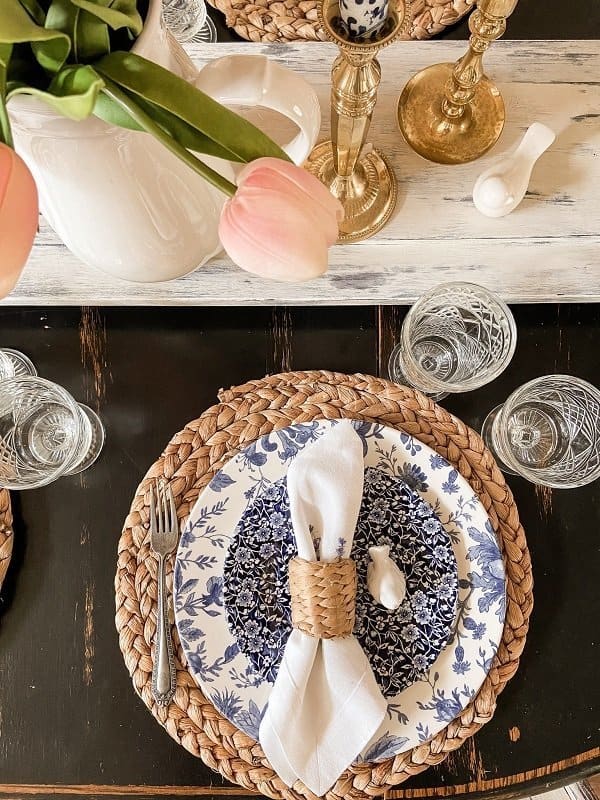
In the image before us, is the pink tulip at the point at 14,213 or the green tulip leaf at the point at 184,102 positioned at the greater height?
the green tulip leaf at the point at 184,102

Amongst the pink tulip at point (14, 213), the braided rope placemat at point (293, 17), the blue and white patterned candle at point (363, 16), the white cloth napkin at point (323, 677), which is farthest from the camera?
the braided rope placemat at point (293, 17)

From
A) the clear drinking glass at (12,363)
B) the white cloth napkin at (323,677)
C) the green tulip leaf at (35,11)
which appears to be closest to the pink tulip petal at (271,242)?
the green tulip leaf at (35,11)

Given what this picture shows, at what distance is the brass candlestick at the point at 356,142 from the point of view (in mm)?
349

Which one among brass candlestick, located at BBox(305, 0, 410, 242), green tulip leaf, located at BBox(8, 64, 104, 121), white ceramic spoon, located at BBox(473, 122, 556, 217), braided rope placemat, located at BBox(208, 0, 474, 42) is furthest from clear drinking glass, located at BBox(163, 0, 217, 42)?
green tulip leaf, located at BBox(8, 64, 104, 121)

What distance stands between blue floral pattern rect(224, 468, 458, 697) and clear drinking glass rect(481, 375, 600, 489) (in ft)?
0.31

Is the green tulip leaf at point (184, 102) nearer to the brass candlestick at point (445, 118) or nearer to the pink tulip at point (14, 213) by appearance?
the pink tulip at point (14, 213)

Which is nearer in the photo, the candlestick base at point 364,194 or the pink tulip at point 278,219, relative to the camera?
the pink tulip at point 278,219

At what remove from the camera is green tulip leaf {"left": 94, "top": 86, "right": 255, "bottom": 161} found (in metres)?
0.28

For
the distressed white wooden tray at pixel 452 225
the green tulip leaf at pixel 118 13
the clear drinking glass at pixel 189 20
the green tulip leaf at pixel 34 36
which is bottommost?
the distressed white wooden tray at pixel 452 225

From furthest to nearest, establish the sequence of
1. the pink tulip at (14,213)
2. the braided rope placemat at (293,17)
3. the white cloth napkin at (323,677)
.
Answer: the braided rope placemat at (293,17) → the white cloth napkin at (323,677) → the pink tulip at (14,213)

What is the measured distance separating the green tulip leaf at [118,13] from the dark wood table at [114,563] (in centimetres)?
32

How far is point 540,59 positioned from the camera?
0.56 m

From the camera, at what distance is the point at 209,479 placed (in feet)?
1.76

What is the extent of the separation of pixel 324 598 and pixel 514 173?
0.34 meters
